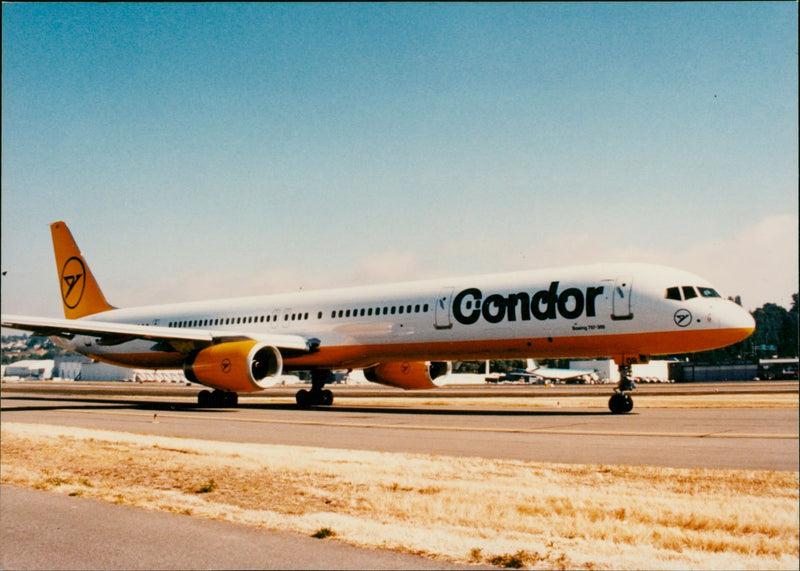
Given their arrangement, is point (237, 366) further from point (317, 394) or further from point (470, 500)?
point (470, 500)

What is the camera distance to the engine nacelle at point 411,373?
30.0m

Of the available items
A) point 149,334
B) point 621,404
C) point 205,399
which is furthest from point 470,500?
point 205,399

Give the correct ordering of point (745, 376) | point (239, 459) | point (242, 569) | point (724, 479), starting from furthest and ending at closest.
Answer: point (745, 376)
point (239, 459)
point (724, 479)
point (242, 569)

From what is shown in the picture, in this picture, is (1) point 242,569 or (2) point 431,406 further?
(2) point 431,406

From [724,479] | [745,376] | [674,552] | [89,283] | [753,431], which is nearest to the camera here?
[674,552]

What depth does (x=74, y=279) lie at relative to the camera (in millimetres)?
40938

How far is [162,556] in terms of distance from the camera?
6.02 m

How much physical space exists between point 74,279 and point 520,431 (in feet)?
107

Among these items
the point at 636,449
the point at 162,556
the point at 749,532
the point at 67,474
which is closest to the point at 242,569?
the point at 162,556

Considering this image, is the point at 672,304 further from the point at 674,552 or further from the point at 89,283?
the point at 89,283

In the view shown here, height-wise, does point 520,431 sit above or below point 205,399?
above

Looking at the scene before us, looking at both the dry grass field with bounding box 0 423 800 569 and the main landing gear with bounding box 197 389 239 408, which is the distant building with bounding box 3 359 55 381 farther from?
the dry grass field with bounding box 0 423 800 569

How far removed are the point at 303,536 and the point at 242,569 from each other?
1.18 meters

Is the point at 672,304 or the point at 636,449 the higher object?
the point at 672,304
